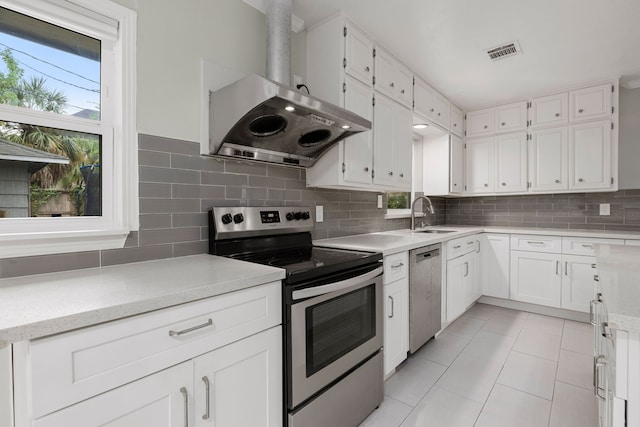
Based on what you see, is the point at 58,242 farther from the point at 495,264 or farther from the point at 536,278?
the point at 536,278

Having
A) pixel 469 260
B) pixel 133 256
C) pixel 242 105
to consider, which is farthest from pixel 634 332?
pixel 469 260

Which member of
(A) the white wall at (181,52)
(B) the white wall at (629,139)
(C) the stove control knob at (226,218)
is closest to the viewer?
(A) the white wall at (181,52)

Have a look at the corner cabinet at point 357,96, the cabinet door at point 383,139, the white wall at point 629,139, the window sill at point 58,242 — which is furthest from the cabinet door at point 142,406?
the white wall at point 629,139

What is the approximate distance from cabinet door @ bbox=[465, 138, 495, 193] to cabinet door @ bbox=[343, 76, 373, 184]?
7.67 ft

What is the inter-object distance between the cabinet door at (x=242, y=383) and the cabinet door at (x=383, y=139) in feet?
5.25

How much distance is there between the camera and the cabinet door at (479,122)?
12.9 ft

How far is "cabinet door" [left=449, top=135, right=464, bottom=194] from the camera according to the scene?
383 centimetres

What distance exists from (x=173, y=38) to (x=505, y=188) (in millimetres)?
3834

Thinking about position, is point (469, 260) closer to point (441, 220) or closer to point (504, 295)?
point (504, 295)

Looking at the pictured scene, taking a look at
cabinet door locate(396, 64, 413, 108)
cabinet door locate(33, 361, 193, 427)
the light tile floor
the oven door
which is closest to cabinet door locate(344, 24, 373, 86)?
cabinet door locate(396, 64, 413, 108)

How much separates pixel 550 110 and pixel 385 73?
2285 mm

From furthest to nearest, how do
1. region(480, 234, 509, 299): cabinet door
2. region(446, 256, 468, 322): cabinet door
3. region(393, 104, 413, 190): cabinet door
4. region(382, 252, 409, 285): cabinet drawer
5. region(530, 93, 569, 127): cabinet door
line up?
region(480, 234, 509, 299): cabinet door → region(530, 93, 569, 127): cabinet door → region(446, 256, 468, 322): cabinet door → region(393, 104, 413, 190): cabinet door → region(382, 252, 409, 285): cabinet drawer

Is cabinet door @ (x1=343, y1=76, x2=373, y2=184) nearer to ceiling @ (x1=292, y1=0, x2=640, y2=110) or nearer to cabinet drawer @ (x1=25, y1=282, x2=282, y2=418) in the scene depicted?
ceiling @ (x1=292, y1=0, x2=640, y2=110)

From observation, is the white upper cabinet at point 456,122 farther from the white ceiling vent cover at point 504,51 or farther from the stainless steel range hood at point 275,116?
the stainless steel range hood at point 275,116
